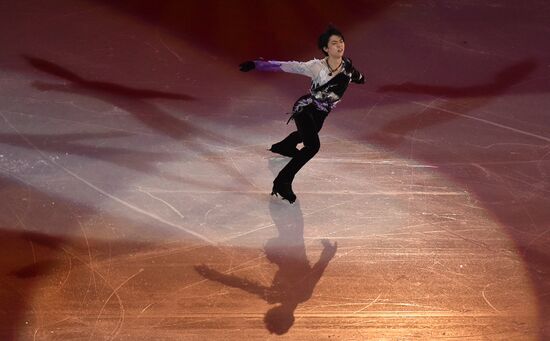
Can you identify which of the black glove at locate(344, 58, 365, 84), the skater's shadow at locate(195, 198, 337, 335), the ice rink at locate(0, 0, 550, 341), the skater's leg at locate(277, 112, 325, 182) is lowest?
the skater's shadow at locate(195, 198, 337, 335)

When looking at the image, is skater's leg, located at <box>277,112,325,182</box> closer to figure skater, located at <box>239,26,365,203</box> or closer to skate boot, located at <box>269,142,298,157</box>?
figure skater, located at <box>239,26,365,203</box>

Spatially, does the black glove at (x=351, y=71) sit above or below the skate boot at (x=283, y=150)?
above

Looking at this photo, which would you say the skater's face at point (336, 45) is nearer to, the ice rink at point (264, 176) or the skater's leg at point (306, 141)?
the skater's leg at point (306, 141)

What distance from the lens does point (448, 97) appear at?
7203 mm

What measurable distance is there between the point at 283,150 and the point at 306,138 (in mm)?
592

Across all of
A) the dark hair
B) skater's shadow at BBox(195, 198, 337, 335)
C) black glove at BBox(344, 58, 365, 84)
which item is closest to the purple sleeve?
the dark hair

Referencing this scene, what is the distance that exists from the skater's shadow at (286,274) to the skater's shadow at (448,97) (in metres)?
1.39

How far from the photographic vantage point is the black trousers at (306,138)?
18.6ft

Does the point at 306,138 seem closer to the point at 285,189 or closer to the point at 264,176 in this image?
the point at 285,189

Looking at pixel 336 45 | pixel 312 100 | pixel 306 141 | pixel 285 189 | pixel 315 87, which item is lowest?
pixel 285 189

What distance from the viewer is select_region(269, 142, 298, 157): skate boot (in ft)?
20.4

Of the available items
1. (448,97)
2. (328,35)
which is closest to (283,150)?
(328,35)

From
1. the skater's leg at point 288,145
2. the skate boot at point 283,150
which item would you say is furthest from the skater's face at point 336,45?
the skate boot at point 283,150

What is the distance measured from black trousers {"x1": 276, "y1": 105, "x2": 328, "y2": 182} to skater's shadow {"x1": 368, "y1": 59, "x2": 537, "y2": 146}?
104 centimetres
